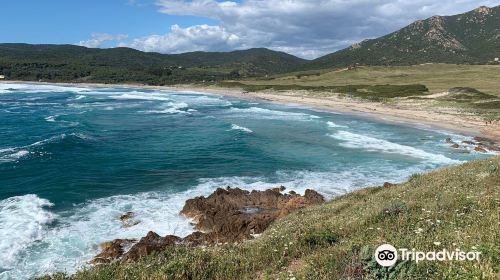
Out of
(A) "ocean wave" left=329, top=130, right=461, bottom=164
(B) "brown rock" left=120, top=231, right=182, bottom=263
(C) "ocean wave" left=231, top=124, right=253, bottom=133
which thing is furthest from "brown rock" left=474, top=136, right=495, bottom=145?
(B) "brown rock" left=120, top=231, right=182, bottom=263

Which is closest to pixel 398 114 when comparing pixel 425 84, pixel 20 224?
pixel 425 84

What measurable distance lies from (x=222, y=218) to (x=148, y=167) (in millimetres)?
12470

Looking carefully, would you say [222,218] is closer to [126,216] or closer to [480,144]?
[126,216]

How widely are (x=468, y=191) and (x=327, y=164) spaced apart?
19.1 meters

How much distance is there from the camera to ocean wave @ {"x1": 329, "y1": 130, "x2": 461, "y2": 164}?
33.4 meters

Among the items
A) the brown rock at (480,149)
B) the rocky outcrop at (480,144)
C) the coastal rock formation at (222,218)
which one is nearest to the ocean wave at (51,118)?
the coastal rock formation at (222,218)

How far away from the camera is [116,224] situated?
63.2 feet

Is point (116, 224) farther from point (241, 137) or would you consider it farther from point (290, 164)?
point (241, 137)

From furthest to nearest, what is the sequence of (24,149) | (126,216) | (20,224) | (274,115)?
(274,115), (24,149), (126,216), (20,224)

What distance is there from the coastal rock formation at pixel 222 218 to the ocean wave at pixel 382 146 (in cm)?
1561

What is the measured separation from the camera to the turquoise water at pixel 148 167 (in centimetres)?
1816

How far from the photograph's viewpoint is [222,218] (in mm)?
19188

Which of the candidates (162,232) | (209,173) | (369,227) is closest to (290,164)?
A: (209,173)

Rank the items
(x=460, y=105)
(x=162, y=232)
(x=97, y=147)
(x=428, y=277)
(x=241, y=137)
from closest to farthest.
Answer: (x=428, y=277) → (x=162, y=232) → (x=97, y=147) → (x=241, y=137) → (x=460, y=105)
